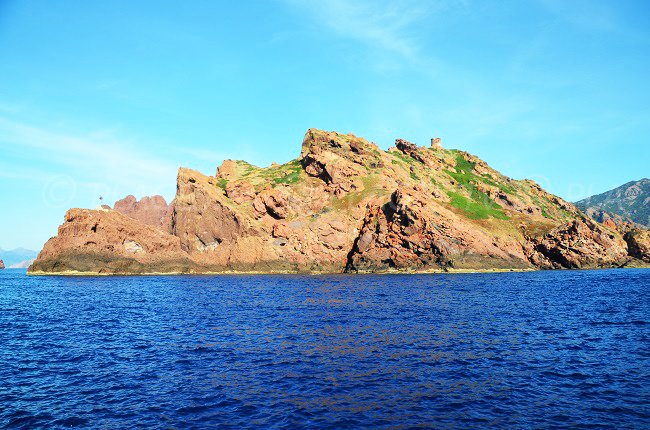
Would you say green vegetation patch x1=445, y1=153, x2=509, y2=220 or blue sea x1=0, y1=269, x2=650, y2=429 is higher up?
green vegetation patch x1=445, y1=153, x2=509, y2=220

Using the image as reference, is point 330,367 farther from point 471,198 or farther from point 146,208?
point 146,208

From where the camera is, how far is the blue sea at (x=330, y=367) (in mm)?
16500

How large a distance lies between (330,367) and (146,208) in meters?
168

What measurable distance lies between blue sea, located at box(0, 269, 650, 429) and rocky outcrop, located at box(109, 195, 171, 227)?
436 feet

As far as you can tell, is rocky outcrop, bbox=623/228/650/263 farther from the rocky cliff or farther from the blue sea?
the blue sea

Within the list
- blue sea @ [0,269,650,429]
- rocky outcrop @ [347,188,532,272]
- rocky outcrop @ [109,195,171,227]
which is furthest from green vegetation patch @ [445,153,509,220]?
rocky outcrop @ [109,195,171,227]

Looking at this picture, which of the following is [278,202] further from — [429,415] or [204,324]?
[429,415]

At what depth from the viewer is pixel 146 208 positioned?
171250 mm

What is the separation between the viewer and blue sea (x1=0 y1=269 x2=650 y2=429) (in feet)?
54.1

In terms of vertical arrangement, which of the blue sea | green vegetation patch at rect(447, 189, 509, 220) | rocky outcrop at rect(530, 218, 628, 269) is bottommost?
the blue sea

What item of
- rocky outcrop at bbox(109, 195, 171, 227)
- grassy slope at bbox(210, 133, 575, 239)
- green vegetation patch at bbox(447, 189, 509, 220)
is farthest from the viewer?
rocky outcrop at bbox(109, 195, 171, 227)

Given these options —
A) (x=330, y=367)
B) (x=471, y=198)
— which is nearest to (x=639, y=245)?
(x=471, y=198)

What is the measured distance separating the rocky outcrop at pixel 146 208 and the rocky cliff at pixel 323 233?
45.8 metres

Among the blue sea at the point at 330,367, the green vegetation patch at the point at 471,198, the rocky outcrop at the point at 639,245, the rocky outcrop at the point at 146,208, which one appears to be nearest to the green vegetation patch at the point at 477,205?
the green vegetation patch at the point at 471,198
